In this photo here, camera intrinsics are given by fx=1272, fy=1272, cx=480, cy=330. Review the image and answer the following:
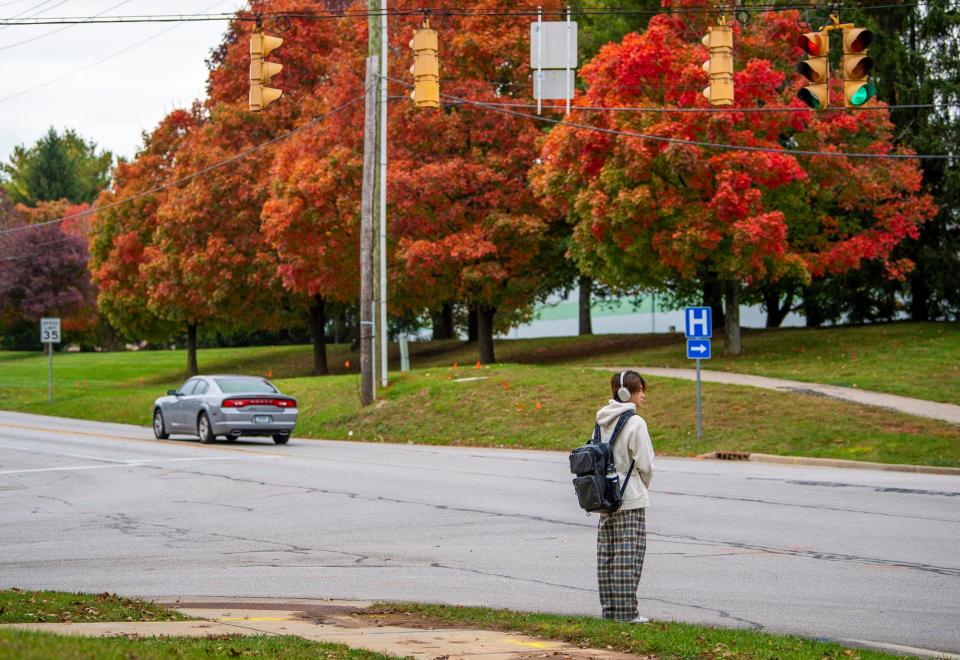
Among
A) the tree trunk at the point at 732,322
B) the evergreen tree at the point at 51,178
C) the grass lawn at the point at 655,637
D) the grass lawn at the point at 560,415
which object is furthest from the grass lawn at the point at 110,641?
the evergreen tree at the point at 51,178

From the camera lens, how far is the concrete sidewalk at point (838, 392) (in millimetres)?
25641

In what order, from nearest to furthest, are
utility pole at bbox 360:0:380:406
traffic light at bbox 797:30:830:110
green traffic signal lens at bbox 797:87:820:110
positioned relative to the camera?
green traffic signal lens at bbox 797:87:820:110 → traffic light at bbox 797:30:830:110 → utility pole at bbox 360:0:380:406

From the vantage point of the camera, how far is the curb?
21439 millimetres

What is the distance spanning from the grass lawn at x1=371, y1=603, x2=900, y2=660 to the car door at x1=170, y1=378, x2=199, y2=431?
21.0 metres

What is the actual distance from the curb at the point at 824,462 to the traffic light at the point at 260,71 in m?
12.1

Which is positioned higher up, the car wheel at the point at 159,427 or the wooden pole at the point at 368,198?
the wooden pole at the point at 368,198

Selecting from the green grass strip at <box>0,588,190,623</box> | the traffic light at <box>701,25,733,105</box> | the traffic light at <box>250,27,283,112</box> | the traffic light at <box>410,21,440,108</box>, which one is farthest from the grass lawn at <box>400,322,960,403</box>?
the green grass strip at <box>0,588,190,623</box>

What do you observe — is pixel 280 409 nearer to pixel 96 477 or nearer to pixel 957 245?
pixel 96 477

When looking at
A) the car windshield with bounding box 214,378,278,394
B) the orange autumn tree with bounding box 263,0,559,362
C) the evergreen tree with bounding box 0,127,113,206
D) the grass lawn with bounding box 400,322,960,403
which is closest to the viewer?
the car windshield with bounding box 214,378,278,394

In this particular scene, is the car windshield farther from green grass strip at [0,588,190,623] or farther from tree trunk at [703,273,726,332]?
green grass strip at [0,588,190,623]

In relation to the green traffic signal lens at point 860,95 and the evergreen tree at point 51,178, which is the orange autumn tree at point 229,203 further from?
the evergreen tree at point 51,178

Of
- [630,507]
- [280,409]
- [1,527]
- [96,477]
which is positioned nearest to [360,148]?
[280,409]

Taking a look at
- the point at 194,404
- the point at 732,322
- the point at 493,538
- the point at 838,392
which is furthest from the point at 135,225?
the point at 493,538

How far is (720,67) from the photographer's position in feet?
51.0
